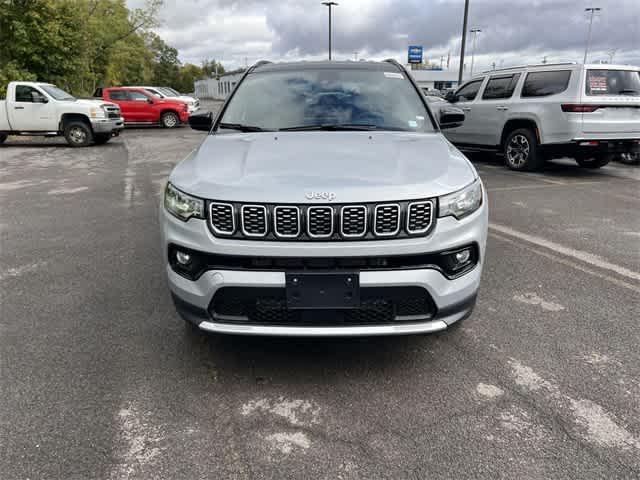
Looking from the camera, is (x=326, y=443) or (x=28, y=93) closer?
(x=326, y=443)

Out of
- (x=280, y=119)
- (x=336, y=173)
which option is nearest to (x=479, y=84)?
(x=280, y=119)

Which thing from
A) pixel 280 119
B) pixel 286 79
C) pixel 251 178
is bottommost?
pixel 251 178

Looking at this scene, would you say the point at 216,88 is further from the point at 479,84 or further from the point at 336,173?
the point at 336,173

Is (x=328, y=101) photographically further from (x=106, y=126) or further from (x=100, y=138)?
(x=100, y=138)

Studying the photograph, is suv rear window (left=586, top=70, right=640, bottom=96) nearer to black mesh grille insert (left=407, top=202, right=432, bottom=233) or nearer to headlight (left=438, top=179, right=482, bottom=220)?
headlight (left=438, top=179, right=482, bottom=220)

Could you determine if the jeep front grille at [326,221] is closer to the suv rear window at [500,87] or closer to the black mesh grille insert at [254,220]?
the black mesh grille insert at [254,220]

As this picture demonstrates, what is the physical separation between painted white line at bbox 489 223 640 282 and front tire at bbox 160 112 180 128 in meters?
18.8

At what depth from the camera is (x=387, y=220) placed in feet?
7.78

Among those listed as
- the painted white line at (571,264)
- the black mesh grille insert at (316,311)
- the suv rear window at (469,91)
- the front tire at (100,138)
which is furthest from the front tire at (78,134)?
the black mesh grille insert at (316,311)

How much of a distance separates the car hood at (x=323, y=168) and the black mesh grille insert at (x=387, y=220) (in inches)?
1.9

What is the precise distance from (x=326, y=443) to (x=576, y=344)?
71.0 inches

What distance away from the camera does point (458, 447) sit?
7.16 feet

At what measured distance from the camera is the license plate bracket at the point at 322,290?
2348 millimetres

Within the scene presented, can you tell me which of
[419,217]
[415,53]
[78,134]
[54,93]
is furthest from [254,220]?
[415,53]
